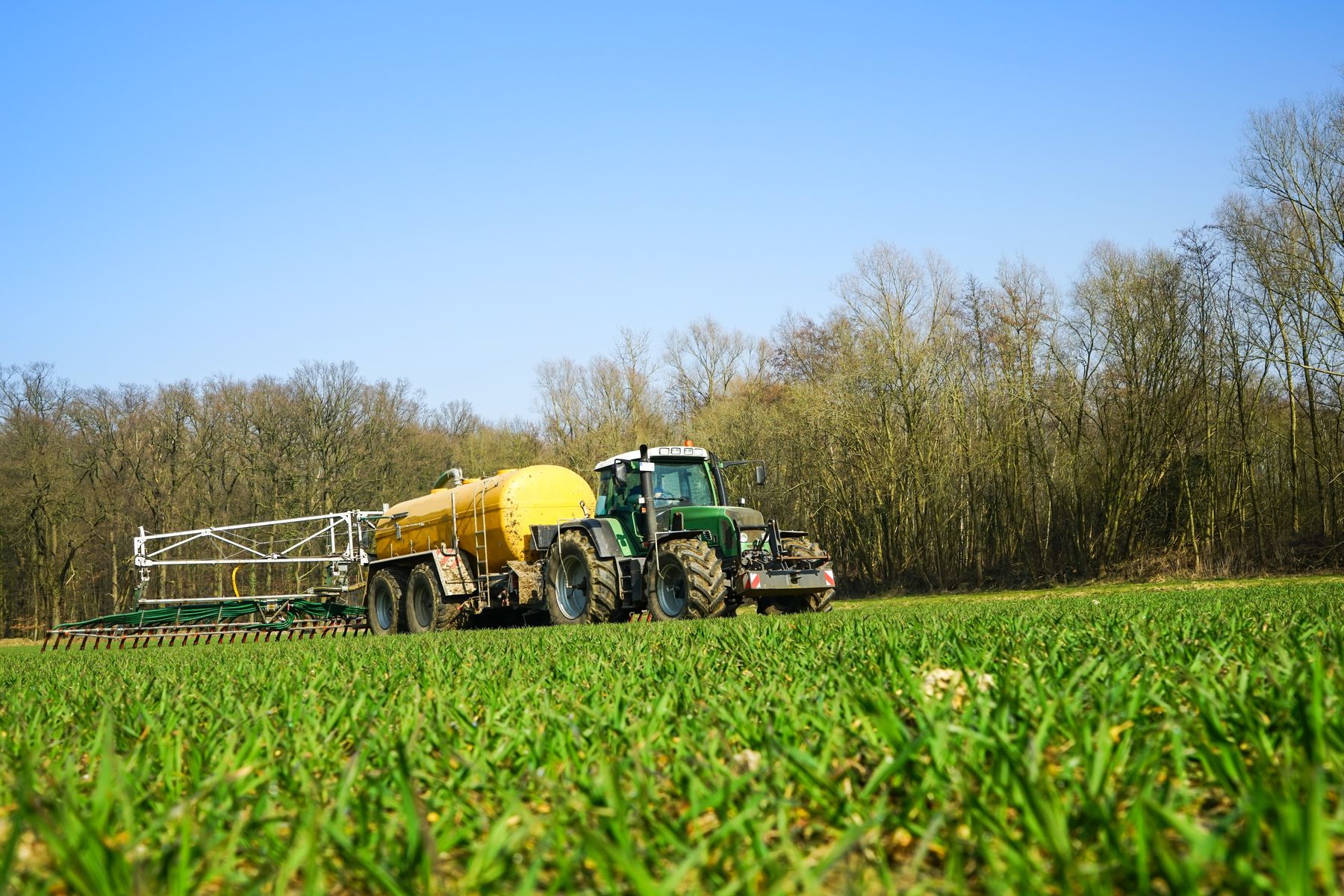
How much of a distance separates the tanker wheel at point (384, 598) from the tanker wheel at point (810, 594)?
716 cm

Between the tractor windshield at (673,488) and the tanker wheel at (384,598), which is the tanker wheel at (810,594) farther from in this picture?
the tanker wheel at (384,598)

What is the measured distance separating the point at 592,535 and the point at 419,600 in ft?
15.3

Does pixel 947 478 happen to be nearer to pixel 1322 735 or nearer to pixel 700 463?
pixel 700 463

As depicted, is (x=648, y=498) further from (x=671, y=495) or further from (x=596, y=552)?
(x=596, y=552)

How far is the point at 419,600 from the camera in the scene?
1827 centimetres

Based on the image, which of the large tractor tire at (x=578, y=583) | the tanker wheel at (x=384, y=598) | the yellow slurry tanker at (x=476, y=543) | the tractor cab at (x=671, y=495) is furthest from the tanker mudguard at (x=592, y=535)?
the tanker wheel at (x=384, y=598)

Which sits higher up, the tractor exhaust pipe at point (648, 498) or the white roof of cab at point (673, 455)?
the white roof of cab at point (673, 455)

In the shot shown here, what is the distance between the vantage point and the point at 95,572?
40719 mm

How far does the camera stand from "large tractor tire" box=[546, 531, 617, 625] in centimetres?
1472

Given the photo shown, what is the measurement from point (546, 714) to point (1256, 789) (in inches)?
71.0

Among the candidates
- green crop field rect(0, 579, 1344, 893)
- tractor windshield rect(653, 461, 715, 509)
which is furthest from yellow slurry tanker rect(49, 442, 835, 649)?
green crop field rect(0, 579, 1344, 893)

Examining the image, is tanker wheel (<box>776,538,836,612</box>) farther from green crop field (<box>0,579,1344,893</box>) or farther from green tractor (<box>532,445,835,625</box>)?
green crop field (<box>0,579,1344,893</box>)

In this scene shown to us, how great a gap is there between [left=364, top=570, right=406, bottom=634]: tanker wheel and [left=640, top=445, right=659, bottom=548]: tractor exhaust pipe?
Answer: 596 centimetres

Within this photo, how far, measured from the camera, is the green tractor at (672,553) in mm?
13664
